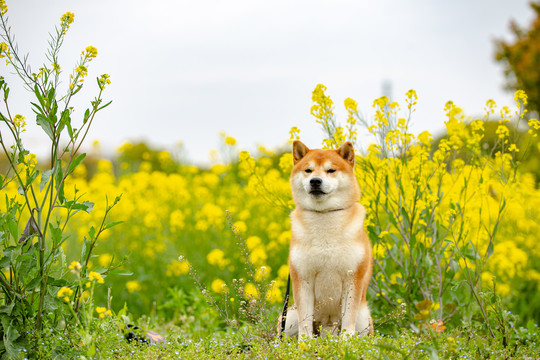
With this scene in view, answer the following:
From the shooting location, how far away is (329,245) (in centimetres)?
330

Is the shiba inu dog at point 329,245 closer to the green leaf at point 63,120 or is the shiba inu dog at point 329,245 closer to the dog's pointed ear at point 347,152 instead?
the dog's pointed ear at point 347,152

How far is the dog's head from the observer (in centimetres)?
331

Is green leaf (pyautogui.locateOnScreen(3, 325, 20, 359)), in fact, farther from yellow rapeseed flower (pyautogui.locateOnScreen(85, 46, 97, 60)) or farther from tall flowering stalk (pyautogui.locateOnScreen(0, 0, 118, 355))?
yellow rapeseed flower (pyautogui.locateOnScreen(85, 46, 97, 60))

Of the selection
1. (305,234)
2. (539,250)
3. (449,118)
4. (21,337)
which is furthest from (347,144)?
(539,250)

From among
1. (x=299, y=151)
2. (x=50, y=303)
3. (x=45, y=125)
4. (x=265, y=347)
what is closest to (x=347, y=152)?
(x=299, y=151)

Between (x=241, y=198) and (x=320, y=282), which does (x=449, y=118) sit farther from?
(x=241, y=198)

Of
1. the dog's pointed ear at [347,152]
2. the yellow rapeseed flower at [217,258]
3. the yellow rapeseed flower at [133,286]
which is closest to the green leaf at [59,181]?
the dog's pointed ear at [347,152]

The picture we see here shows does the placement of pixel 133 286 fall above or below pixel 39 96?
below

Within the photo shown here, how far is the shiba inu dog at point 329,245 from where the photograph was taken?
329cm

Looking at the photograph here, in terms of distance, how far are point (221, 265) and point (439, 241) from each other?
222 cm

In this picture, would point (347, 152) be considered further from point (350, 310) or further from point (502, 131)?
point (502, 131)

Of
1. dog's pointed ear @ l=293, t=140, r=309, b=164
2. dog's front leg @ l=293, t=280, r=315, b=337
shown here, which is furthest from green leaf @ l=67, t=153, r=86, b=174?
dog's front leg @ l=293, t=280, r=315, b=337

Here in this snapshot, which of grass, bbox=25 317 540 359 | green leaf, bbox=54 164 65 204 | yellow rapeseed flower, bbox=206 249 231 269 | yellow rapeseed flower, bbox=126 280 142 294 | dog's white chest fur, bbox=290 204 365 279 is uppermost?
green leaf, bbox=54 164 65 204

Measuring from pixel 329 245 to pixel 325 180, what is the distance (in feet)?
1.30
